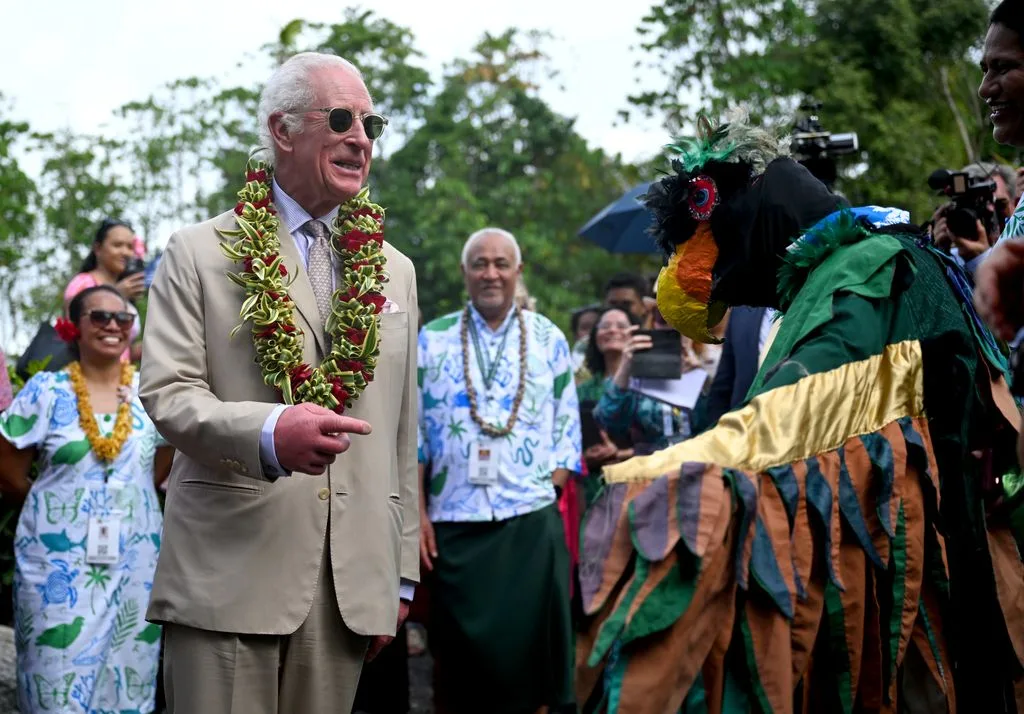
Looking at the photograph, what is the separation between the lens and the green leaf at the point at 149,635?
6.01 meters

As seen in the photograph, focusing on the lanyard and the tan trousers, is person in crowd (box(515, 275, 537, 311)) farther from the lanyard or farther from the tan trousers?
the tan trousers

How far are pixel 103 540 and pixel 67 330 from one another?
114 centimetres

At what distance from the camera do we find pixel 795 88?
826 inches

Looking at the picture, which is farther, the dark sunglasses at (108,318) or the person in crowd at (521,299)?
the person in crowd at (521,299)

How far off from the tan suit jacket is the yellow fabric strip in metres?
1.36

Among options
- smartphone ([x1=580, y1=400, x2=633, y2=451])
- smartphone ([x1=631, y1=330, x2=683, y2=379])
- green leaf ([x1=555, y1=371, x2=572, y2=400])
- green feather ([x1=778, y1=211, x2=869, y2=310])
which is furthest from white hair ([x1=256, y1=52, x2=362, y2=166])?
smartphone ([x1=580, y1=400, x2=633, y2=451])

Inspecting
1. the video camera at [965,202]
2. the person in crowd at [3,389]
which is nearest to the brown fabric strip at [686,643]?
the video camera at [965,202]

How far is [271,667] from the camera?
3520 millimetres

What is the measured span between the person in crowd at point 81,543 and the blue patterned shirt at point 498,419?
4.95ft

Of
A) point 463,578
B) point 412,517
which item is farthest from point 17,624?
point 412,517

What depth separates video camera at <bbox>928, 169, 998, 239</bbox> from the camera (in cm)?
482

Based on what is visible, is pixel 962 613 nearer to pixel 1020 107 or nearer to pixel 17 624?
Result: pixel 1020 107

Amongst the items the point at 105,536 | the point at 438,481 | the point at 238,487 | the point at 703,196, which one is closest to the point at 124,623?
the point at 105,536

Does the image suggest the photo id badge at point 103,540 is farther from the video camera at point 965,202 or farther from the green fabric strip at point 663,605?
the green fabric strip at point 663,605
